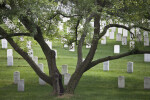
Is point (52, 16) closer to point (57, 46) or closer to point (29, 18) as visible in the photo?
point (29, 18)

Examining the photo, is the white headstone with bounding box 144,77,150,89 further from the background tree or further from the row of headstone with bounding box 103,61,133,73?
the row of headstone with bounding box 103,61,133,73

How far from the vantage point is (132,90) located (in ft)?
46.3

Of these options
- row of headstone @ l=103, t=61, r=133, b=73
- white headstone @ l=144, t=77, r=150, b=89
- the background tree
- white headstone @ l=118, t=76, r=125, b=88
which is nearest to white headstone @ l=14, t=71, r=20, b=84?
the background tree

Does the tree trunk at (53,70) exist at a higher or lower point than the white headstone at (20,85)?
higher

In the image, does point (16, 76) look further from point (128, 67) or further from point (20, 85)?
point (128, 67)

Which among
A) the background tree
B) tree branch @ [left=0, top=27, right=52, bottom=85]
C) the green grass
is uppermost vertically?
the background tree

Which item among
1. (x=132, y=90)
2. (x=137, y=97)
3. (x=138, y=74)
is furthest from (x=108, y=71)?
(x=137, y=97)

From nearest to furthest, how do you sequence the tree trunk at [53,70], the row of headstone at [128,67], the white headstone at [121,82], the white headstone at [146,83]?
the tree trunk at [53,70] < the white headstone at [146,83] < the white headstone at [121,82] < the row of headstone at [128,67]

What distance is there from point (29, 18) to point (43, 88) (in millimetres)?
4148

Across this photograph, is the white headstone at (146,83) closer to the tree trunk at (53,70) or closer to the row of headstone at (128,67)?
the row of headstone at (128,67)

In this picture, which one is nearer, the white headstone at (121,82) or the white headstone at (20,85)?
the white headstone at (20,85)

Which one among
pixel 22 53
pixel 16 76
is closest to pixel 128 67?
pixel 16 76

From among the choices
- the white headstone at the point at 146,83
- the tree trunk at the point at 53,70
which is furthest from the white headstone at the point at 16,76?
the white headstone at the point at 146,83

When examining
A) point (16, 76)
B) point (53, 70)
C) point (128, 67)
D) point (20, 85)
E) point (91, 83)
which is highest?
point (53, 70)
